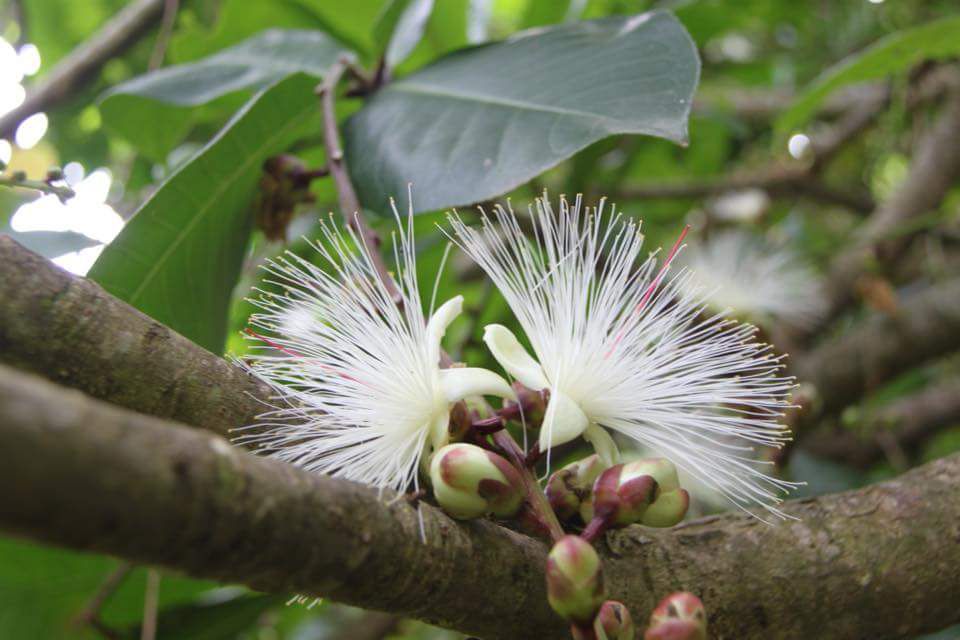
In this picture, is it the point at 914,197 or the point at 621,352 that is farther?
the point at 914,197

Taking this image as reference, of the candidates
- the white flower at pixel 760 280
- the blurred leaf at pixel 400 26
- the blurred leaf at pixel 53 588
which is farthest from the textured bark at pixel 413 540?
the white flower at pixel 760 280

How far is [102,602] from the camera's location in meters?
1.60

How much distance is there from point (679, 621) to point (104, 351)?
0.60 meters

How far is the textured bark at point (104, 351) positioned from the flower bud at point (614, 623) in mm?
441

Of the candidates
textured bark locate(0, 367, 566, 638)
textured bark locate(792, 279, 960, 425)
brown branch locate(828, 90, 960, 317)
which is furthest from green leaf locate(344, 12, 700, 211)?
→ brown branch locate(828, 90, 960, 317)

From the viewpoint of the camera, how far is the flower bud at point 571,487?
3.28 feet

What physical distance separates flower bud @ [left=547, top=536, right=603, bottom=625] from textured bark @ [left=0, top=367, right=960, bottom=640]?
11cm

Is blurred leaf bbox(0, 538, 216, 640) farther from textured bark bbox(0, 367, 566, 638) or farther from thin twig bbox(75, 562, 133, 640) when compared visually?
textured bark bbox(0, 367, 566, 638)

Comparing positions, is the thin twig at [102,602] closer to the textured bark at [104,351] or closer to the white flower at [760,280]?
the textured bark at [104,351]

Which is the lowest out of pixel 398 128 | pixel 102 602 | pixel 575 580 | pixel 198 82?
pixel 102 602

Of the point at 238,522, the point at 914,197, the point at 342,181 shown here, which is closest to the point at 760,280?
the point at 914,197

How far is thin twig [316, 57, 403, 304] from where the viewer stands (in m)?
1.19

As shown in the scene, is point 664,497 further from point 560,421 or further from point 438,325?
point 438,325

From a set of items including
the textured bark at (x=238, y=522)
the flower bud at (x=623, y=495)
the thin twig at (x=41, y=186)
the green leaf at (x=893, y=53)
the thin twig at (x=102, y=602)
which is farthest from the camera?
the green leaf at (x=893, y=53)
